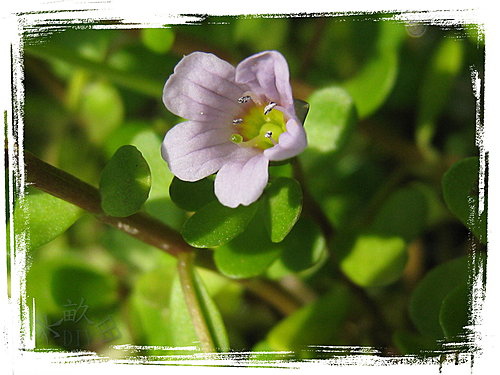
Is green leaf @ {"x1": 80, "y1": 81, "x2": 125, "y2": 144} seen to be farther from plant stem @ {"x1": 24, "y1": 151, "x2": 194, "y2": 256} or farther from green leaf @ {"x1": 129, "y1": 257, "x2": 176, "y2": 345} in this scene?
plant stem @ {"x1": 24, "y1": 151, "x2": 194, "y2": 256}

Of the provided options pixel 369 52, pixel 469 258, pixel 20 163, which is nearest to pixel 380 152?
pixel 369 52

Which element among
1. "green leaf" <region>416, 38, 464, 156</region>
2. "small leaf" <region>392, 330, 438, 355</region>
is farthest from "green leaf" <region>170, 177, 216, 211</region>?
"green leaf" <region>416, 38, 464, 156</region>


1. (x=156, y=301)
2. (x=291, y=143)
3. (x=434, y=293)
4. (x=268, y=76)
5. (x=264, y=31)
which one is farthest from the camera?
(x=264, y=31)

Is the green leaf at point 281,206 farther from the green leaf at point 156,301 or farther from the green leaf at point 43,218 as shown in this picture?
the green leaf at point 156,301

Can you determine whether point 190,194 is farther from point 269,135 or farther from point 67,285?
point 67,285

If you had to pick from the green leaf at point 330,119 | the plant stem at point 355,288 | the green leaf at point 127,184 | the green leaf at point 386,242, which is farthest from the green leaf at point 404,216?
the green leaf at point 127,184

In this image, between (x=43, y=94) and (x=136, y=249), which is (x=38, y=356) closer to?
(x=136, y=249)

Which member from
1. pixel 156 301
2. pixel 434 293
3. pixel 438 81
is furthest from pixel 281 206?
pixel 438 81
